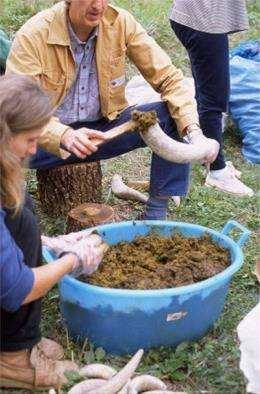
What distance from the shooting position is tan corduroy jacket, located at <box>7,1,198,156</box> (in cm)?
273

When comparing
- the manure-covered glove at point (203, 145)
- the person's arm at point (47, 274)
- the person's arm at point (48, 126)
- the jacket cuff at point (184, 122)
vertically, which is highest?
the person's arm at point (48, 126)

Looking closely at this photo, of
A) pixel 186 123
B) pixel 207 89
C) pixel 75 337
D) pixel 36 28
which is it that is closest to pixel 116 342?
pixel 75 337

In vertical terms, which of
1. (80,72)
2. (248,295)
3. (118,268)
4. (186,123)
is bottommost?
(248,295)

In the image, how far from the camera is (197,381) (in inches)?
85.4

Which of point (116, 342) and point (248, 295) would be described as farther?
point (248, 295)

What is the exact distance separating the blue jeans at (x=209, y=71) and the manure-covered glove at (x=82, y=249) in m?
1.52

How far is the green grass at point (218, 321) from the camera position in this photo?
2.18 meters

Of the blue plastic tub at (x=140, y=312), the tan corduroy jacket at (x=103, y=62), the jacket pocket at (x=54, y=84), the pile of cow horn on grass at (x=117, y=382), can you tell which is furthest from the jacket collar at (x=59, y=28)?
the pile of cow horn on grass at (x=117, y=382)

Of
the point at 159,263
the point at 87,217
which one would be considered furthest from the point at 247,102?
the point at 159,263

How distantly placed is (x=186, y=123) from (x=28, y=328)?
124 cm

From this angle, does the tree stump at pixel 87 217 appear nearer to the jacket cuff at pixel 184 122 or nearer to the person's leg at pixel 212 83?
the jacket cuff at pixel 184 122

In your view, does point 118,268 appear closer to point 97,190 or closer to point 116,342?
point 116,342

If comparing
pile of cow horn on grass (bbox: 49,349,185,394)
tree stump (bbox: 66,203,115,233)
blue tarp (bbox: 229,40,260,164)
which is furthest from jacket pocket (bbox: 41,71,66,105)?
blue tarp (bbox: 229,40,260,164)

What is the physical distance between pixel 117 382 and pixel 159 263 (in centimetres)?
61
